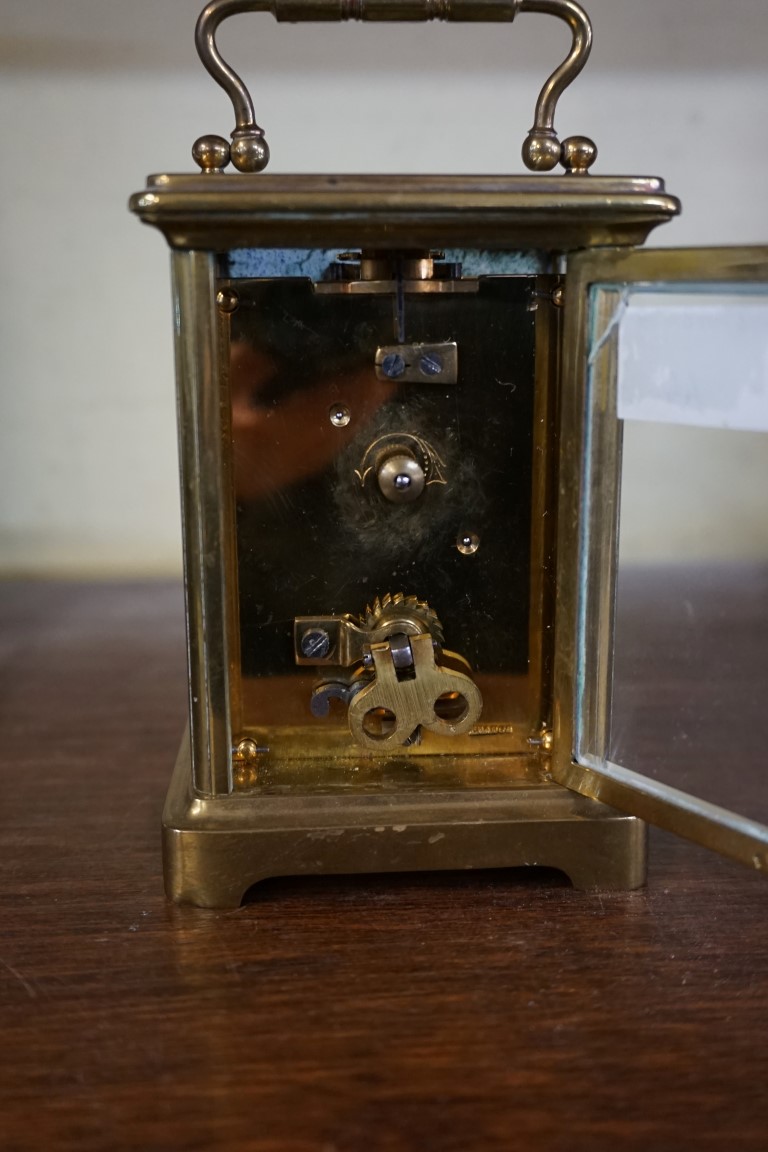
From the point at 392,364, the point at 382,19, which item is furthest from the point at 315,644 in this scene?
the point at 382,19

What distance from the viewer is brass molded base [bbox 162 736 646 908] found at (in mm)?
727

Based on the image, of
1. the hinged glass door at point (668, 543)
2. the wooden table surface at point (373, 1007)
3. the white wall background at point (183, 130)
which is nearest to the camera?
the wooden table surface at point (373, 1007)

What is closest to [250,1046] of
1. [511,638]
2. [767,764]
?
[511,638]

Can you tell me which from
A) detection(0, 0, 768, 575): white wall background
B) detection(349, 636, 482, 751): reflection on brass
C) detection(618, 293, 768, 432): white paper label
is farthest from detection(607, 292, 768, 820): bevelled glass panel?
detection(0, 0, 768, 575): white wall background

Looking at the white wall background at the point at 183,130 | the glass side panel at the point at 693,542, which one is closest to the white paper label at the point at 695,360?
the glass side panel at the point at 693,542

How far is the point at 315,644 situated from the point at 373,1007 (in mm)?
237

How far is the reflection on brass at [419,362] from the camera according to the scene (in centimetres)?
72

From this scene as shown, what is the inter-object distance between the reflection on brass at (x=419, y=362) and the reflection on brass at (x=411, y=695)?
170 mm

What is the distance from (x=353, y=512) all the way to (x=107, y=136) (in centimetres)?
111

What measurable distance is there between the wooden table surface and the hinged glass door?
2.2 inches

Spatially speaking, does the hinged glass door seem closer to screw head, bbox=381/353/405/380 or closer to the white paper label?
the white paper label

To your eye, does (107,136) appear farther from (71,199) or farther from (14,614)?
(14,614)

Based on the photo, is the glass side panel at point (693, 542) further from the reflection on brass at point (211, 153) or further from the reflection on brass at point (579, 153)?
the reflection on brass at point (211, 153)

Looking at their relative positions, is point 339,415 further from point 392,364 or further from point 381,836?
point 381,836
